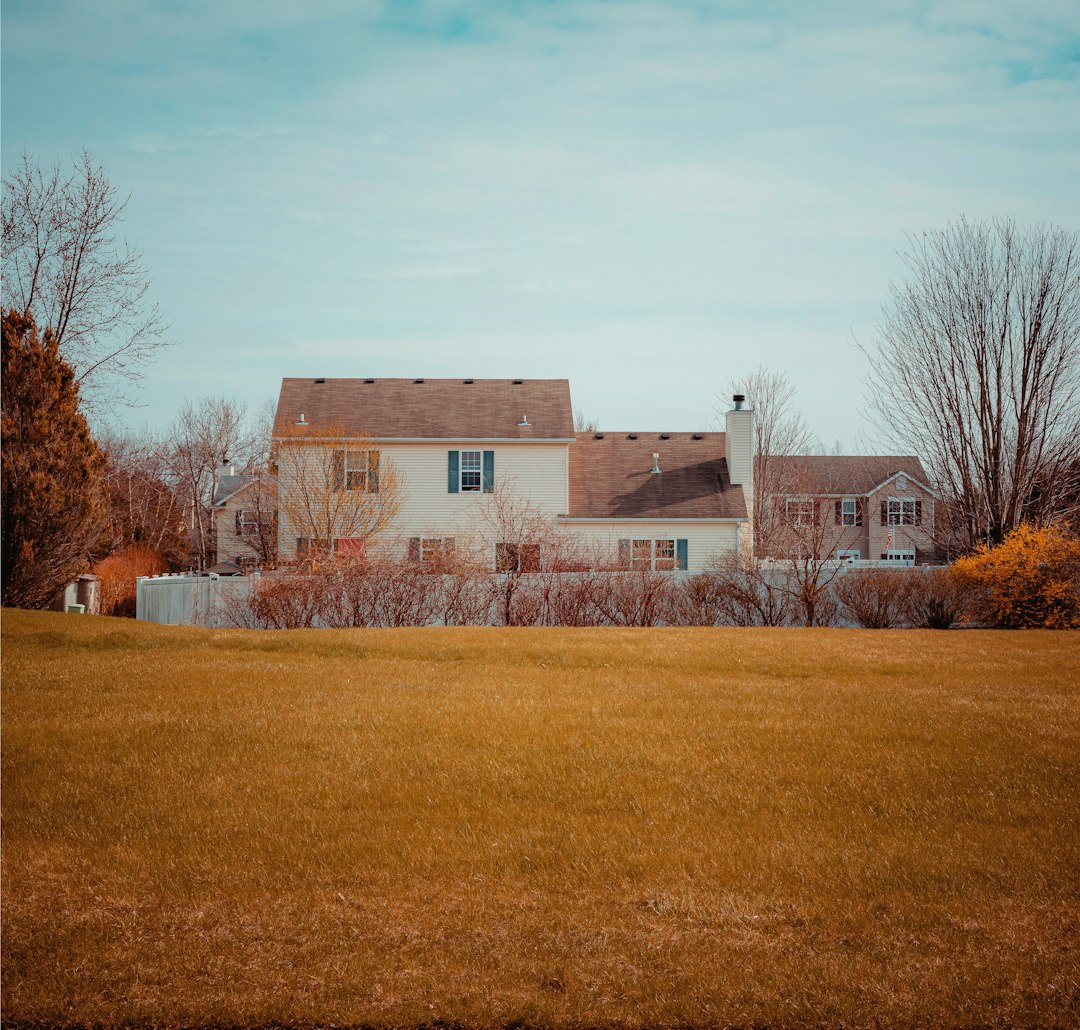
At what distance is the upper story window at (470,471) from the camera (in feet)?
99.0

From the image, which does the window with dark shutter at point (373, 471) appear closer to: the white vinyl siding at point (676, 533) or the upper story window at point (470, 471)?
the upper story window at point (470, 471)

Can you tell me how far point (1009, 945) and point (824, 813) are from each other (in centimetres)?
189

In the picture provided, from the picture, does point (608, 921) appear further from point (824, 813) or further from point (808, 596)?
point (808, 596)

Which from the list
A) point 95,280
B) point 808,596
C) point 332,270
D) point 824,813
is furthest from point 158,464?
point 824,813

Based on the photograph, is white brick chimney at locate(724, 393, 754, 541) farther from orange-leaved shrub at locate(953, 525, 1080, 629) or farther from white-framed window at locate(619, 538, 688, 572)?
orange-leaved shrub at locate(953, 525, 1080, 629)

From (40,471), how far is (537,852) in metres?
13.3

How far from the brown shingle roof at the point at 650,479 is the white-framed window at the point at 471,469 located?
305 cm

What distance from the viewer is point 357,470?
29297mm

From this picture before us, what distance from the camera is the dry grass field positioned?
418 centimetres

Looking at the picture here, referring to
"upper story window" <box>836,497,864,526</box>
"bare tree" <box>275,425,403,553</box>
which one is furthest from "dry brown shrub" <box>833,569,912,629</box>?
"upper story window" <box>836,497,864,526</box>

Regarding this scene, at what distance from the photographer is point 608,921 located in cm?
488

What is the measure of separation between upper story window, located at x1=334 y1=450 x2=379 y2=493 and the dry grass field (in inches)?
725

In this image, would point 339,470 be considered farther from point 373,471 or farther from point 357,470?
point 373,471

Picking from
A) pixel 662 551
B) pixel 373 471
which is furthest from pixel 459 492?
pixel 662 551
